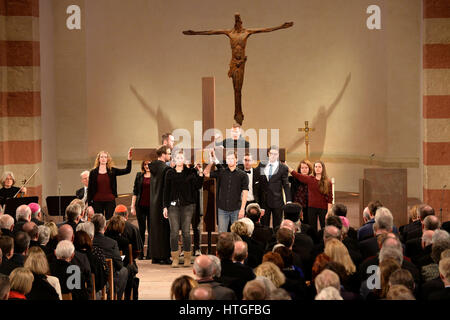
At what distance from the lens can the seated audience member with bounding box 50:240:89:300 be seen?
574cm

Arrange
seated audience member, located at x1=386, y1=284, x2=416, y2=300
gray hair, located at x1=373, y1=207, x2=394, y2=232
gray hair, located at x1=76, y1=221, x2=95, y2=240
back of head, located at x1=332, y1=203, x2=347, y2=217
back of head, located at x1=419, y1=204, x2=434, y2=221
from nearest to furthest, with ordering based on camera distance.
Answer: seated audience member, located at x1=386, y1=284, x2=416, y2=300 < gray hair, located at x1=76, y1=221, x2=95, y2=240 < gray hair, located at x1=373, y1=207, x2=394, y2=232 < back of head, located at x1=419, y1=204, x2=434, y2=221 < back of head, located at x1=332, y1=203, x2=347, y2=217

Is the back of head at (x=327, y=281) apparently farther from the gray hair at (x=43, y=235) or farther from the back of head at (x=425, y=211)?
the back of head at (x=425, y=211)

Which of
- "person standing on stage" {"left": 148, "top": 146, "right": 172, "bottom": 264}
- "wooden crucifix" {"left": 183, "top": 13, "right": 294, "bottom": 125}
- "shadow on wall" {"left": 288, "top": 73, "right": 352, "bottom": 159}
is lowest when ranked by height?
"person standing on stage" {"left": 148, "top": 146, "right": 172, "bottom": 264}

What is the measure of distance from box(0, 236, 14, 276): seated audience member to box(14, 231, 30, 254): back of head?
0.09 m

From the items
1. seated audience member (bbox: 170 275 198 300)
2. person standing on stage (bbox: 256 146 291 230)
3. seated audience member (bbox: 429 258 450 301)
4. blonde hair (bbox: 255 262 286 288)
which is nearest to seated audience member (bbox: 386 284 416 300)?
seated audience member (bbox: 429 258 450 301)

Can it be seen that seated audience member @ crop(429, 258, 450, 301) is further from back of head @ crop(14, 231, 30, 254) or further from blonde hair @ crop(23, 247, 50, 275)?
back of head @ crop(14, 231, 30, 254)

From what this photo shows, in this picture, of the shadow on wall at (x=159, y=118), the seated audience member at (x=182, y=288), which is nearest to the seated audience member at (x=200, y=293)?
the seated audience member at (x=182, y=288)

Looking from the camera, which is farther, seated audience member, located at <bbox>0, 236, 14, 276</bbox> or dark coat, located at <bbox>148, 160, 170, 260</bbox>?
dark coat, located at <bbox>148, 160, 170, 260</bbox>

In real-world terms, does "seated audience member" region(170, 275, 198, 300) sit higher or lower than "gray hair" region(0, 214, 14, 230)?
lower

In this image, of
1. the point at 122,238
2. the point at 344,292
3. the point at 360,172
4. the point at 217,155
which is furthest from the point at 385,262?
the point at 360,172

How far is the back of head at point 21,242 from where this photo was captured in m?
6.16

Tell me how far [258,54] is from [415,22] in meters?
3.67

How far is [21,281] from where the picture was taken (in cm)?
491
